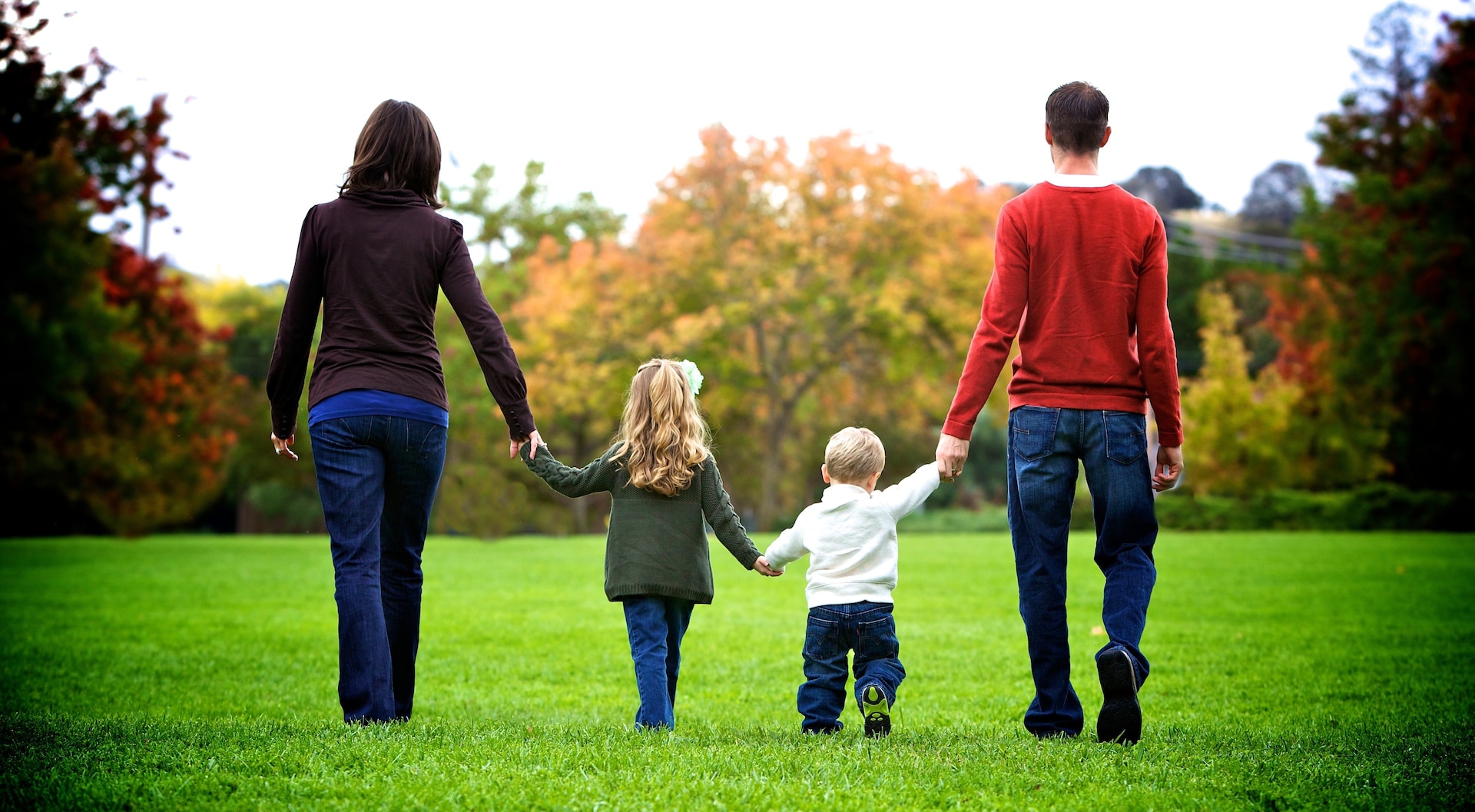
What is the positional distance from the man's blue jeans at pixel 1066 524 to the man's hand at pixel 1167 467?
0.08 meters

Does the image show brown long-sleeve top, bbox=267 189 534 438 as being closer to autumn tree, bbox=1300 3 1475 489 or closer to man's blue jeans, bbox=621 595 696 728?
man's blue jeans, bbox=621 595 696 728

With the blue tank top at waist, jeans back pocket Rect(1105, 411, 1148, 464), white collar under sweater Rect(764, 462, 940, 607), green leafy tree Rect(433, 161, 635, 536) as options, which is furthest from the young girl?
green leafy tree Rect(433, 161, 635, 536)

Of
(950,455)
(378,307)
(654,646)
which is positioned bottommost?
(654,646)

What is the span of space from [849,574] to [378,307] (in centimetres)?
202

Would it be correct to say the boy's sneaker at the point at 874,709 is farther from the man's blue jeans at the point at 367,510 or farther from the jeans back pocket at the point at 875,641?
the man's blue jeans at the point at 367,510

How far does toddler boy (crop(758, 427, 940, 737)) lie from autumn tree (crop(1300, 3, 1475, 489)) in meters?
24.8

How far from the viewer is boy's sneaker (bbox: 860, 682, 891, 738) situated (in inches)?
172

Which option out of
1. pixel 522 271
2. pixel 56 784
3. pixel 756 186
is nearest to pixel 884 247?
pixel 756 186

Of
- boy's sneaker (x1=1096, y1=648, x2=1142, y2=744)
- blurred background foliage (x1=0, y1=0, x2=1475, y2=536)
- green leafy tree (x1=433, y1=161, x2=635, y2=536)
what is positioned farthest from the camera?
green leafy tree (x1=433, y1=161, x2=635, y2=536)

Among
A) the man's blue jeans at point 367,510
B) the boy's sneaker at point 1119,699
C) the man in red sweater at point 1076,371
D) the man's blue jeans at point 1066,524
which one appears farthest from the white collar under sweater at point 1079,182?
the man's blue jeans at point 367,510

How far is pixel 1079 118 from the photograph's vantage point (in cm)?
414

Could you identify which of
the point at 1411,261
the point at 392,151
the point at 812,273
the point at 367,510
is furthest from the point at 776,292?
the point at 367,510

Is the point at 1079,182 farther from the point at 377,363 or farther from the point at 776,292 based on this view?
the point at 776,292

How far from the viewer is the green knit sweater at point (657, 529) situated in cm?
454
